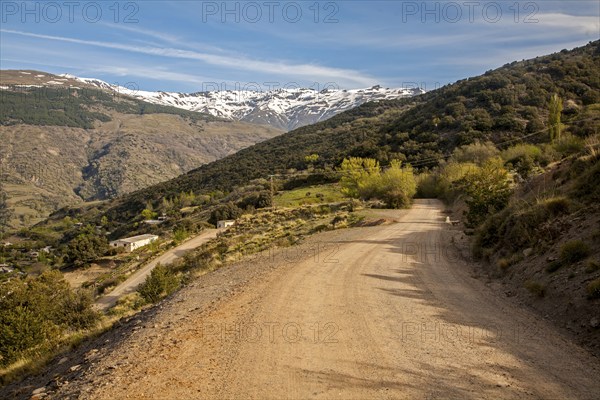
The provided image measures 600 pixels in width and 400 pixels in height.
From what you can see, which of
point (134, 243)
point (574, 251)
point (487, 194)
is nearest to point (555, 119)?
point (487, 194)

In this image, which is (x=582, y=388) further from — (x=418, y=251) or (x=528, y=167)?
(x=528, y=167)

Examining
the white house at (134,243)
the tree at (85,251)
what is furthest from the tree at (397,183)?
the tree at (85,251)

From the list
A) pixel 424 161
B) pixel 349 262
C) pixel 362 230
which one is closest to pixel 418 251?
pixel 349 262

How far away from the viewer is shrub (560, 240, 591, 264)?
996 cm

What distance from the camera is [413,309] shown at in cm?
952

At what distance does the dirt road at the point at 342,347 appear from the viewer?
5922 millimetres

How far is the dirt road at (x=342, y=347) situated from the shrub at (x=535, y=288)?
0.62 meters

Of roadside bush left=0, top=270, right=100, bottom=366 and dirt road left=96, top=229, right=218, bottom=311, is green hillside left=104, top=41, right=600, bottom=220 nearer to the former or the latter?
dirt road left=96, top=229, right=218, bottom=311

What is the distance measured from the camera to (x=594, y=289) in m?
8.29

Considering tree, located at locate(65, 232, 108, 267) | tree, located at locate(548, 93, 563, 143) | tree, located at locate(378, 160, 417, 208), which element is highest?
tree, located at locate(548, 93, 563, 143)

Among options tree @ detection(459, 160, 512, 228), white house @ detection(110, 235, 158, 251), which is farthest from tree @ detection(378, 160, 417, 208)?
white house @ detection(110, 235, 158, 251)

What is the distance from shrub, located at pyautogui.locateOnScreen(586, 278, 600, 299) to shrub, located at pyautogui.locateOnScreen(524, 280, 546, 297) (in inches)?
55.8

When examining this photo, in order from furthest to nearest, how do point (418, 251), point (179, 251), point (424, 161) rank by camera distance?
point (424, 161), point (179, 251), point (418, 251)

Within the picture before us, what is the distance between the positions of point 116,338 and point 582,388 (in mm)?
8230
